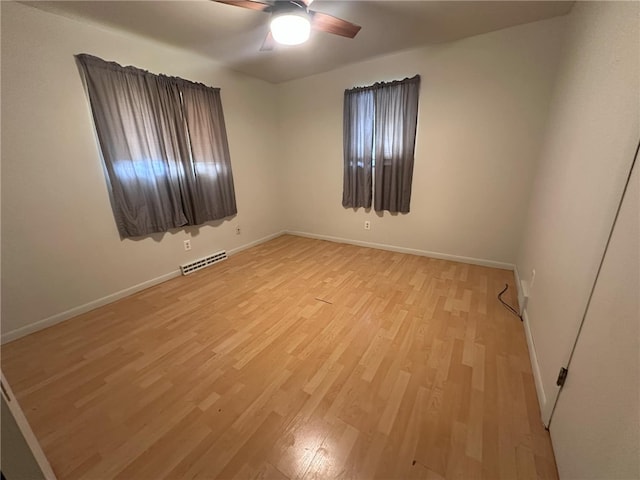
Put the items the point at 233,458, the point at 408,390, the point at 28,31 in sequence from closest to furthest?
the point at 233,458
the point at 408,390
the point at 28,31

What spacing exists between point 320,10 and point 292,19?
0.44 metres

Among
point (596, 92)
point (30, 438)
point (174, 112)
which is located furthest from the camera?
point (174, 112)

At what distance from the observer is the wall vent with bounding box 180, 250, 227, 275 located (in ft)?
9.60

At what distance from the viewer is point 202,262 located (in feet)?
10.1

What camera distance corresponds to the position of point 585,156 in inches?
49.6

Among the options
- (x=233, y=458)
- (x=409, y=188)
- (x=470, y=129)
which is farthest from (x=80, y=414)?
(x=470, y=129)

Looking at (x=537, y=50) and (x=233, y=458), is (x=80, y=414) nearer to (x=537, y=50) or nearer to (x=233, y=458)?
(x=233, y=458)

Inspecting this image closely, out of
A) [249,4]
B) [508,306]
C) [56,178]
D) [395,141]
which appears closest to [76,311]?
[56,178]

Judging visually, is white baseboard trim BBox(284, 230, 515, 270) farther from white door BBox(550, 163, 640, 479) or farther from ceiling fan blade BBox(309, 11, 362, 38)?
ceiling fan blade BBox(309, 11, 362, 38)

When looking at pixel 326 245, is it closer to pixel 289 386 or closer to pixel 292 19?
pixel 289 386

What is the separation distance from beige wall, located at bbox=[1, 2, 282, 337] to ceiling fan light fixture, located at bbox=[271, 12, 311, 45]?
4.71 ft

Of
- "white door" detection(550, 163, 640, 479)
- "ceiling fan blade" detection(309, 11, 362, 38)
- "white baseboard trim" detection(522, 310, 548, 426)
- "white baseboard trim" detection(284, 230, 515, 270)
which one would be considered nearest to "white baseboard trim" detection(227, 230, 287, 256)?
"white baseboard trim" detection(284, 230, 515, 270)

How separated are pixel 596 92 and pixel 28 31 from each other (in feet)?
11.8

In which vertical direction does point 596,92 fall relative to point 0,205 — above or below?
above
